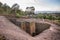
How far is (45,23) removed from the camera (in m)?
2.24

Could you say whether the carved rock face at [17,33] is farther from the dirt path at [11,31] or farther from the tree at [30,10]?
the tree at [30,10]

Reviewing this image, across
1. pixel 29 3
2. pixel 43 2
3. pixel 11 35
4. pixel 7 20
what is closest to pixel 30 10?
pixel 29 3

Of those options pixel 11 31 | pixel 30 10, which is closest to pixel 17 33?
pixel 11 31

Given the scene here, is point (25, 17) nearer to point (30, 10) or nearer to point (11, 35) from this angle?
point (30, 10)

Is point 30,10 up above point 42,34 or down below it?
above

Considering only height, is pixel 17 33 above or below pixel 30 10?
below

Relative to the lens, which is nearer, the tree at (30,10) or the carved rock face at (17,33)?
the carved rock face at (17,33)

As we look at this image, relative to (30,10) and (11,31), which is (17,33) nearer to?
(11,31)

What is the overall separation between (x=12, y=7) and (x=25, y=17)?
270 millimetres

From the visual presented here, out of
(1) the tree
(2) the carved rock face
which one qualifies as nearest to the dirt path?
(2) the carved rock face

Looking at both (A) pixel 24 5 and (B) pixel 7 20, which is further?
(A) pixel 24 5

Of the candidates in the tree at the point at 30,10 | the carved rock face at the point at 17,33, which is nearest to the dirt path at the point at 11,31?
the carved rock face at the point at 17,33

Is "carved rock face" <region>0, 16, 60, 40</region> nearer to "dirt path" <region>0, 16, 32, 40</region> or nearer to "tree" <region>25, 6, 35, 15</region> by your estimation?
"dirt path" <region>0, 16, 32, 40</region>

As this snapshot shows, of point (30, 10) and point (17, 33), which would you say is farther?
point (30, 10)
